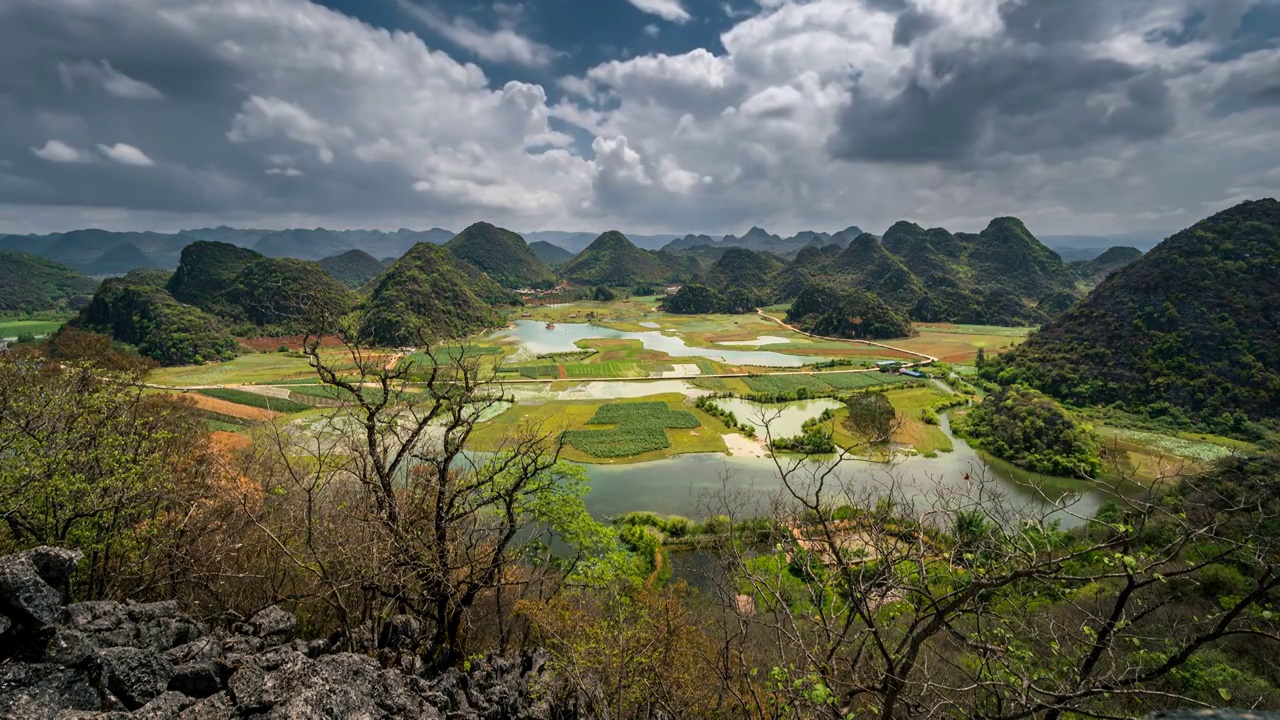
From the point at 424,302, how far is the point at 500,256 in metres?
103

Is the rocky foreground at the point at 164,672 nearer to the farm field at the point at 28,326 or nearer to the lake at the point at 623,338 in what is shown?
the lake at the point at 623,338

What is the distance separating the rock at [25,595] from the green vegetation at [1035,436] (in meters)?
39.0

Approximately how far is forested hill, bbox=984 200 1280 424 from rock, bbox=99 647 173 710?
56688 mm

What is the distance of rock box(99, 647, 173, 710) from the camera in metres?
6.57

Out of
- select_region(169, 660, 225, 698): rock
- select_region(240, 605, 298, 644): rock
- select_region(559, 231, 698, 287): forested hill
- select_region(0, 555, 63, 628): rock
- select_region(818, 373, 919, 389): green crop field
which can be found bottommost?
select_region(818, 373, 919, 389): green crop field

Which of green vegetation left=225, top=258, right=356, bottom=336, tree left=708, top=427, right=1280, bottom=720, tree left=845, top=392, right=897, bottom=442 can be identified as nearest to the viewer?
tree left=708, top=427, right=1280, bottom=720

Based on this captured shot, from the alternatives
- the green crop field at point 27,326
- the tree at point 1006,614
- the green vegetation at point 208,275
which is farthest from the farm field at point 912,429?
the green crop field at point 27,326

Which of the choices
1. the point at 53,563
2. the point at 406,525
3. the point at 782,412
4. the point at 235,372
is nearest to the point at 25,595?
the point at 53,563

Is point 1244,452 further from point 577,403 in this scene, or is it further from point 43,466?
point 43,466

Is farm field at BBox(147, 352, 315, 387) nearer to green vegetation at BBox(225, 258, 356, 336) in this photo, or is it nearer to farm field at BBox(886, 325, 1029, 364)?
green vegetation at BBox(225, 258, 356, 336)

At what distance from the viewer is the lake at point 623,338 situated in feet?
211

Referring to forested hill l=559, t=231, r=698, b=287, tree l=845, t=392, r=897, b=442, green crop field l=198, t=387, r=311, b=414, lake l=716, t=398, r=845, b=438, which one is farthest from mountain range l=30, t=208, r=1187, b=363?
tree l=845, t=392, r=897, b=442

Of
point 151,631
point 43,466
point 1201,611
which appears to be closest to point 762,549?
point 1201,611

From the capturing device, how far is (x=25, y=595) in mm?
6531
